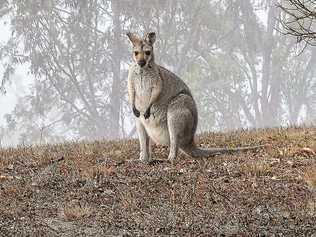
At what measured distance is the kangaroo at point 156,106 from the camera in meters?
9.09

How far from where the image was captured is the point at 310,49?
1761 inches

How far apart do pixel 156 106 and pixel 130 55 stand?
28.6 metres

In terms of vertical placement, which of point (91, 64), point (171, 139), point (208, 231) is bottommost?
point (208, 231)

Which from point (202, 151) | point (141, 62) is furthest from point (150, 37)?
point (202, 151)

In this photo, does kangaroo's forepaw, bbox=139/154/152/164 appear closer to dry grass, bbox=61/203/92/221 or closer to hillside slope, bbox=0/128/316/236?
hillside slope, bbox=0/128/316/236

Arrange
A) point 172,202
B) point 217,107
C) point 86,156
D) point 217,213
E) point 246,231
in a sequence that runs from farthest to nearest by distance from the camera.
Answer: point 217,107 → point 86,156 → point 172,202 → point 217,213 → point 246,231

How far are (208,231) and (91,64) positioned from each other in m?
31.7

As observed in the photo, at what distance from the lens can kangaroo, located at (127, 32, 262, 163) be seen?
9.09 meters

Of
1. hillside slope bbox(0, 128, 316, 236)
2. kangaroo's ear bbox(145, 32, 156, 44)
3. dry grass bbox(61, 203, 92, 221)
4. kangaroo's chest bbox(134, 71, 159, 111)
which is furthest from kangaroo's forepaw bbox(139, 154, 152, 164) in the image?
dry grass bbox(61, 203, 92, 221)

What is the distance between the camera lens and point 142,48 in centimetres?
896

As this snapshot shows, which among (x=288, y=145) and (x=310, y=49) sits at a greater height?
(x=310, y=49)

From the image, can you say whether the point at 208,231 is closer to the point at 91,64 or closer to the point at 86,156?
the point at 86,156

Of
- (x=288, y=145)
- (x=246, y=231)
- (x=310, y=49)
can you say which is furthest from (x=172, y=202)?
(x=310, y=49)

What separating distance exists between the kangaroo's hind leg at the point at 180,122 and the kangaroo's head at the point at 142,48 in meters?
0.73
